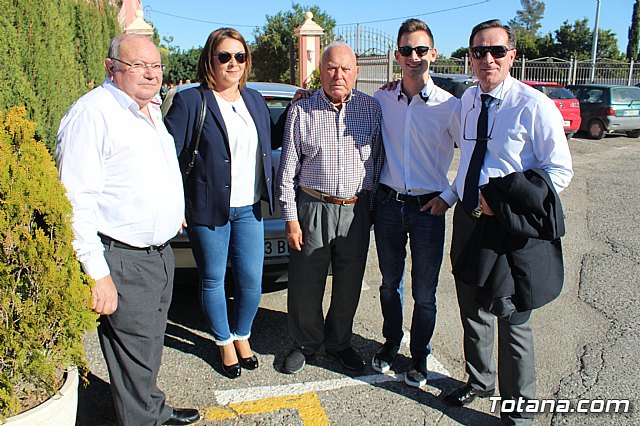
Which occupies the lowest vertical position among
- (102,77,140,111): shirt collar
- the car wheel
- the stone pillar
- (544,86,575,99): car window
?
the car wheel

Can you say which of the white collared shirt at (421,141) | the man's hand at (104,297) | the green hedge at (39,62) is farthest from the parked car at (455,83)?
the man's hand at (104,297)

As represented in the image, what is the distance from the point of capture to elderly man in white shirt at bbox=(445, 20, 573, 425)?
2.56 meters

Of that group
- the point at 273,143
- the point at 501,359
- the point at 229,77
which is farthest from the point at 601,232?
the point at 229,77

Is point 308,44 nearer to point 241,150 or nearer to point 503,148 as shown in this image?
point 241,150

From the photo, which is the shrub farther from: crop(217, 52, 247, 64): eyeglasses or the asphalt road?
crop(217, 52, 247, 64): eyeglasses

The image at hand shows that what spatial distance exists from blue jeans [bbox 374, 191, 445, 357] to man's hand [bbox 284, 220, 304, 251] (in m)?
0.47

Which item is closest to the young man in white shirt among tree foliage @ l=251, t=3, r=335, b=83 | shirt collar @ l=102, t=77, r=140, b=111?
shirt collar @ l=102, t=77, r=140, b=111

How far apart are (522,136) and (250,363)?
2.08m

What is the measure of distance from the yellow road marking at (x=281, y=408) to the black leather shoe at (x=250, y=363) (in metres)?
0.35

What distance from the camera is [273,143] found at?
11.3 feet

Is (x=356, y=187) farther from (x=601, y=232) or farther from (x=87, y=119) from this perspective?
(x=601, y=232)

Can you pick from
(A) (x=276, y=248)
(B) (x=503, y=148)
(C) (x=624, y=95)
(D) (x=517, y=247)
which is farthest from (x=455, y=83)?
(D) (x=517, y=247)

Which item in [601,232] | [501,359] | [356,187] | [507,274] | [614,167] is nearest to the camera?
[507,274]

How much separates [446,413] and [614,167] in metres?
9.93
